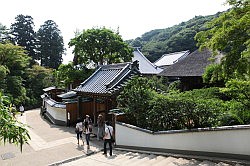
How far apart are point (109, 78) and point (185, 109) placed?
905 cm

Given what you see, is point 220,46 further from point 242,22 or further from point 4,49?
point 4,49

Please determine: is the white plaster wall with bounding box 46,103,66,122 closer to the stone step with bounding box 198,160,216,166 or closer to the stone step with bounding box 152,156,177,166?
the stone step with bounding box 152,156,177,166

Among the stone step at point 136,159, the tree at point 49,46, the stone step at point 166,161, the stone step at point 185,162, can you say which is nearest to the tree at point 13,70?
the tree at point 49,46

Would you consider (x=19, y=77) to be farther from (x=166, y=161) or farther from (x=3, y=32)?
(x=166, y=161)

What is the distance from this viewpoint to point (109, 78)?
55.4 ft

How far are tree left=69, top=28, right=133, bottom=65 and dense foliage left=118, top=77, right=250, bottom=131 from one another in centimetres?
1203

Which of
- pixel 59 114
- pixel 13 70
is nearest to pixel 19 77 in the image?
pixel 13 70

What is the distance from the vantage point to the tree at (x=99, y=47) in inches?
894

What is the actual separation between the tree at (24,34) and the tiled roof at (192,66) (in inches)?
1665

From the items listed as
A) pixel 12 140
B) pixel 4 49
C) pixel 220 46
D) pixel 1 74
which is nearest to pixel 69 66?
pixel 1 74

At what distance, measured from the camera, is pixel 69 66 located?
22984mm

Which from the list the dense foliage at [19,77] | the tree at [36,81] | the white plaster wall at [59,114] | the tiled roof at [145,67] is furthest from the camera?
the tree at [36,81]

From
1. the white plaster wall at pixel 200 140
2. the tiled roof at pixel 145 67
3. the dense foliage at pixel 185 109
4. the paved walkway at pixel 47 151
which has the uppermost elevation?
the tiled roof at pixel 145 67

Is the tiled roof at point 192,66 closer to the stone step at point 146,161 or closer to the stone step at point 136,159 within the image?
the stone step at point 136,159
